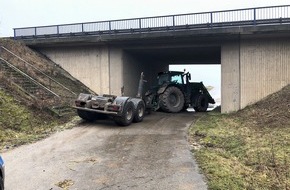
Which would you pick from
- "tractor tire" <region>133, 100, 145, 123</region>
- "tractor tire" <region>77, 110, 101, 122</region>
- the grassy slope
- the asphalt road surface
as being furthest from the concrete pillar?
the grassy slope

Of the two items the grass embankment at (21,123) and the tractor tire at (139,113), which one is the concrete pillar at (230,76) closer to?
the tractor tire at (139,113)

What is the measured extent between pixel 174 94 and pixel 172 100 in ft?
1.24

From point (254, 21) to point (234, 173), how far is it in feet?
40.2

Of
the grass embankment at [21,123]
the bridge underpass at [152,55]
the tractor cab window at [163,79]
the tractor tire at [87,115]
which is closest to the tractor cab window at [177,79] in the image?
the tractor cab window at [163,79]

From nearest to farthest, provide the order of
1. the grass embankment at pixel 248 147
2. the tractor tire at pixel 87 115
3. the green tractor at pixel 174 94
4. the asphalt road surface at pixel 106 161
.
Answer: the grass embankment at pixel 248 147 → the asphalt road surface at pixel 106 161 → the tractor tire at pixel 87 115 → the green tractor at pixel 174 94

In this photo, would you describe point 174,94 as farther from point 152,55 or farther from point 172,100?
point 152,55

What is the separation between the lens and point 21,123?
13453mm

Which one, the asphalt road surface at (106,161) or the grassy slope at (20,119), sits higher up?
the grassy slope at (20,119)

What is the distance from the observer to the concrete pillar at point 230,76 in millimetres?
18297

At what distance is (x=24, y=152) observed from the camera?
33.8ft

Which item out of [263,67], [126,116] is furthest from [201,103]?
[126,116]

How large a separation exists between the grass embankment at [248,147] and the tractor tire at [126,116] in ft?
9.62

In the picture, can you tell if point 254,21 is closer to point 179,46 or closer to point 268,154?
point 179,46

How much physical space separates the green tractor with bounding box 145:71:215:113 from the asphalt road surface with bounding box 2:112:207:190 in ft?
16.2
